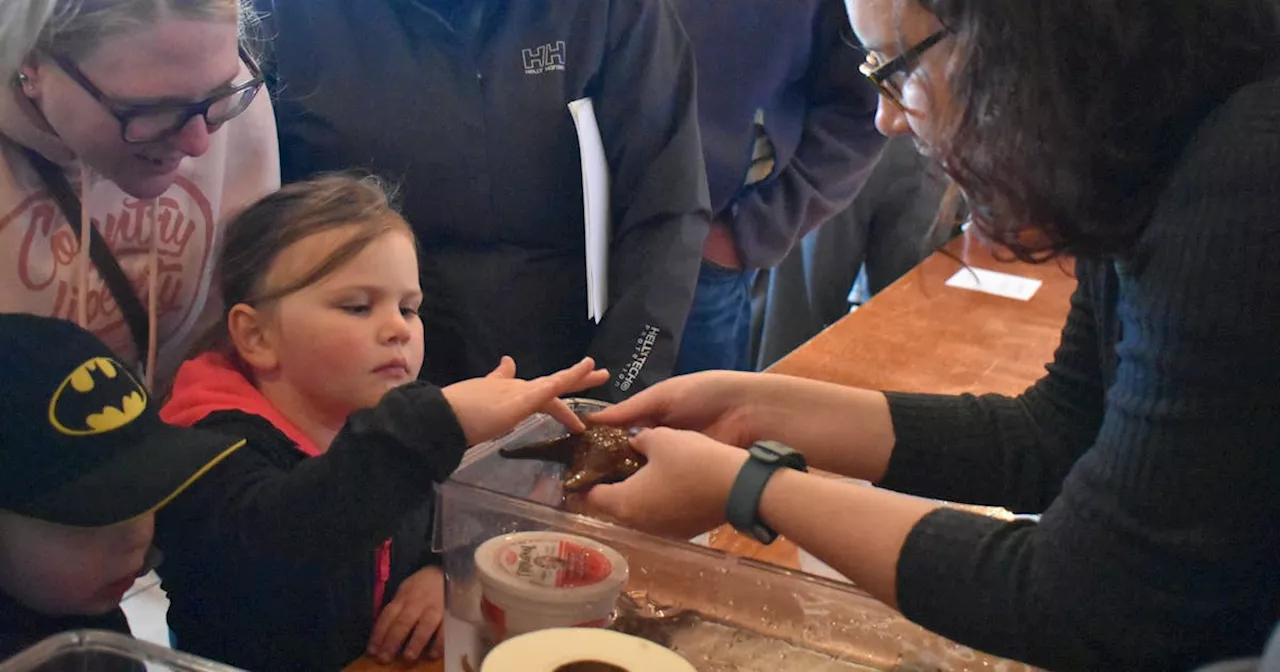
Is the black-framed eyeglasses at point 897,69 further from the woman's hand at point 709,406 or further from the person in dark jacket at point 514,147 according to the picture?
the person in dark jacket at point 514,147

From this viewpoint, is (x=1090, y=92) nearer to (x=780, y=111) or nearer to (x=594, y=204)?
(x=594, y=204)

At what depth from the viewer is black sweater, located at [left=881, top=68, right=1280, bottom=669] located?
0.65 metres

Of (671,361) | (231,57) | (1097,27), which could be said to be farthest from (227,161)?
(1097,27)

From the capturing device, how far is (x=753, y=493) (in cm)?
82

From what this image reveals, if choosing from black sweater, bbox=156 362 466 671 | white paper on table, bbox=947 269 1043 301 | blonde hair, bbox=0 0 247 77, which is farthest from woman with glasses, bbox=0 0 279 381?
white paper on table, bbox=947 269 1043 301

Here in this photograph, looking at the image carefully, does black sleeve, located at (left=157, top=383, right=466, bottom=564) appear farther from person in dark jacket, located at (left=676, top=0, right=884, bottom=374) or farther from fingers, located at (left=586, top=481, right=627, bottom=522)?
person in dark jacket, located at (left=676, top=0, right=884, bottom=374)

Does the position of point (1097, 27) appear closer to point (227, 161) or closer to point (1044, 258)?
point (1044, 258)

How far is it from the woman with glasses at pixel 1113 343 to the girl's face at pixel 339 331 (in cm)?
39

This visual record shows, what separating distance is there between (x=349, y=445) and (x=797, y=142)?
4.55 ft

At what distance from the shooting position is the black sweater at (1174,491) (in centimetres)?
65

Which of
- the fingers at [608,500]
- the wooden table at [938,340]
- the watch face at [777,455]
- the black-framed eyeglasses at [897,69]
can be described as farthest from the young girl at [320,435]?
the wooden table at [938,340]

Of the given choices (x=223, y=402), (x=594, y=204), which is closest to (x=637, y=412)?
(x=223, y=402)

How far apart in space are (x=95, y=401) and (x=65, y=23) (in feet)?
1.25

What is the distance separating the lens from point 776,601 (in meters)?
0.82
